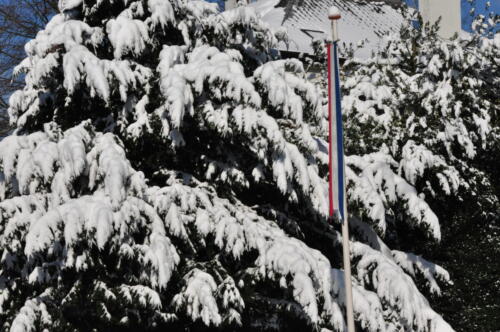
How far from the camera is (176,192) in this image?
747cm

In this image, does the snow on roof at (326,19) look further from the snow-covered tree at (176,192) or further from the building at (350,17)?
the snow-covered tree at (176,192)

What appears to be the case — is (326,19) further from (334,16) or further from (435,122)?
(334,16)

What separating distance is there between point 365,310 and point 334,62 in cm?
240

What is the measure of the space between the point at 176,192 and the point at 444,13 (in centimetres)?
1392

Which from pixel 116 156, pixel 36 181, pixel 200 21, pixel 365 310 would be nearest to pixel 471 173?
pixel 365 310

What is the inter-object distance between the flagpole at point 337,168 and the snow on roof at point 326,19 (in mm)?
10325

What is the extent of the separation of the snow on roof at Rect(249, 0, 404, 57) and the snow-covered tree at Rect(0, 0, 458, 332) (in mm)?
9265

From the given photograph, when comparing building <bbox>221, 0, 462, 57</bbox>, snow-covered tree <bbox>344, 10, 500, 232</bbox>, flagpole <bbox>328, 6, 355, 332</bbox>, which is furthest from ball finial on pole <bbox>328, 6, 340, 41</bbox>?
building <bbox>221, 0, 462, 57</bbox>

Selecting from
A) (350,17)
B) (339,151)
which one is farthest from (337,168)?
(350,17)

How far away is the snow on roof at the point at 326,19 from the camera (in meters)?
19.7

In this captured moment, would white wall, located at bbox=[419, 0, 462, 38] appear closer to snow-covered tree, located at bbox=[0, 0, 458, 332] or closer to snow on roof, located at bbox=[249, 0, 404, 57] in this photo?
snow on roof, located at bbox=[249, 0, 404, 57]

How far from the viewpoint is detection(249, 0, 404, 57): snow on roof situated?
1966 cm

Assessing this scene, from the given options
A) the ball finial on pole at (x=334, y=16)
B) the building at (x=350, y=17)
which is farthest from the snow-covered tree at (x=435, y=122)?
the building at (x=350, y=17)

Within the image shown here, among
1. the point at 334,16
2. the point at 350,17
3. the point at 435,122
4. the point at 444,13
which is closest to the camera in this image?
the point at 334,16
